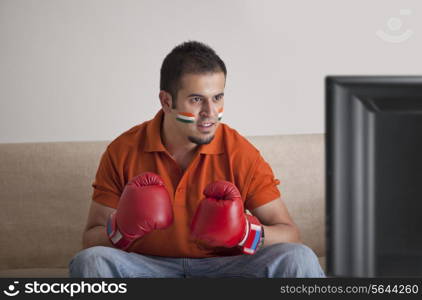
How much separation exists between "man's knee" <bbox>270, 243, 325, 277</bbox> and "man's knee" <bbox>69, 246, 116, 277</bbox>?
46 cm

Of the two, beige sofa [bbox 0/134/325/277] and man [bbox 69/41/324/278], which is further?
beige sofa [bbox 0/134/325/277]

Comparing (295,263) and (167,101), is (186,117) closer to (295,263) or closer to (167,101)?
(167,101)

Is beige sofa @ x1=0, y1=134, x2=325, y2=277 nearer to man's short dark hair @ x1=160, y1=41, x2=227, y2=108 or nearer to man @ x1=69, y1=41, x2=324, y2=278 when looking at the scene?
man @ x1=69, y1=41, x2=324, y2=278

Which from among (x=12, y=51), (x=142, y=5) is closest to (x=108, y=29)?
(x=142, y=5)

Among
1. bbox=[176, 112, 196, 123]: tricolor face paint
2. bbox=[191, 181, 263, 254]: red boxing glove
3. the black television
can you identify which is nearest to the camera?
the black television

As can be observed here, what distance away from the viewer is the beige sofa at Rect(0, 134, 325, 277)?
2252 millimetres

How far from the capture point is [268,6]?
108 inches

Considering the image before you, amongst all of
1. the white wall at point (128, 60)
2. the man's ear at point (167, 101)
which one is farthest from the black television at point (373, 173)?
the white wall at point (128, 60)

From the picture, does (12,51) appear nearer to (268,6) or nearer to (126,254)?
(268,6)

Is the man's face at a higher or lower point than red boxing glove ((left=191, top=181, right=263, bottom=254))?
higher

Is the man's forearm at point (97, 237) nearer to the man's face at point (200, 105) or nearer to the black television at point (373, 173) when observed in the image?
the man's face at point (200, 105)

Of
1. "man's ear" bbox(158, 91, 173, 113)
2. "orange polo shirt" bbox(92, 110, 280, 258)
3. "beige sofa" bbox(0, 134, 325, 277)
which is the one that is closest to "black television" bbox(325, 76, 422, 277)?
"orange polo shirt" bbox(92, 110, 280, 258)

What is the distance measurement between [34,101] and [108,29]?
1.55ft

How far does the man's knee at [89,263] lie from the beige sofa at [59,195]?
0.70m
